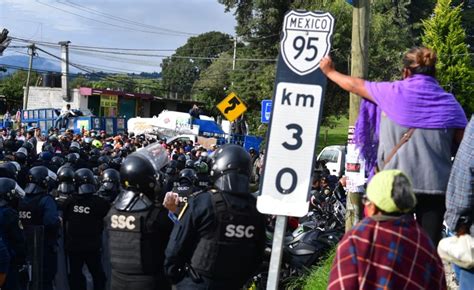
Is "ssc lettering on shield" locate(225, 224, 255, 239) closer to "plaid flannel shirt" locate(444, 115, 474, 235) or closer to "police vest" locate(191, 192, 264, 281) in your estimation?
Result: "police vest" locate(191, 192, 264, 281)

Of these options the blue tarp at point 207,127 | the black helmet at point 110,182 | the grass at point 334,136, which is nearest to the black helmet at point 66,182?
the black helmet at point 110,182

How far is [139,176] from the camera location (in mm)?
5887

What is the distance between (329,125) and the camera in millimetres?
40125

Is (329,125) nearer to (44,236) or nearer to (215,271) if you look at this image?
(44,236)

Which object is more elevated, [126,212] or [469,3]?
[469,3]

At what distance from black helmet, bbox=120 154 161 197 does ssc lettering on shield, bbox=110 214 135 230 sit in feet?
1.09

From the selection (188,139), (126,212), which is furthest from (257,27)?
(126,212)

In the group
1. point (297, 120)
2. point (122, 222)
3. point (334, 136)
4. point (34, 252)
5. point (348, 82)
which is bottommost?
point (334, 136)

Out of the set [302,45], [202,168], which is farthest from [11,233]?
[202,168]

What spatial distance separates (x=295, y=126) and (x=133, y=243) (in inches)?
75.3

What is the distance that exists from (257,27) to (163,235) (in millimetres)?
35220

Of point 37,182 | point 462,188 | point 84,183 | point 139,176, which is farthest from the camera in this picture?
point 84,183

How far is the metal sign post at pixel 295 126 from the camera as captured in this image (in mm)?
4473

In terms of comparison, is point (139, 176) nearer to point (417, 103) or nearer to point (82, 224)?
point (417, 103)
